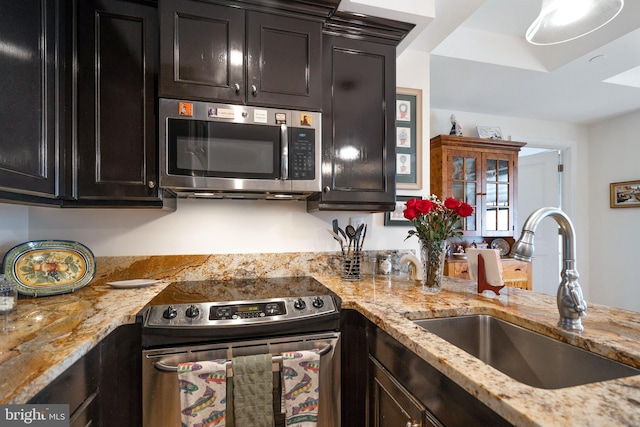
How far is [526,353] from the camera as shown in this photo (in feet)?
3.42

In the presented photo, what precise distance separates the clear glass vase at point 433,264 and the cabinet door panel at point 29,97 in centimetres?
168

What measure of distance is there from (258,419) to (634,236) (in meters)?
4.43

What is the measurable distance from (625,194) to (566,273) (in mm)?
3729

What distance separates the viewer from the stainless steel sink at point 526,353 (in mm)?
846

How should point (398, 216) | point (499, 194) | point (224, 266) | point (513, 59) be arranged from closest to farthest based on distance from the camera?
point (224, 266)
point (398, 216)
point (513, 59)
point (499, 194)

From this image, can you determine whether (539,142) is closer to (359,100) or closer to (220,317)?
(359,100)

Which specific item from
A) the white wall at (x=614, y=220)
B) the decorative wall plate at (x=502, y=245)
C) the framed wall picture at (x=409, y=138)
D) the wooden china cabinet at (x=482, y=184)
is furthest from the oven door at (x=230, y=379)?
the white wall at (x=614, y=220)

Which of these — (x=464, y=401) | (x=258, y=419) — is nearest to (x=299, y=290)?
(x=258, y=419)

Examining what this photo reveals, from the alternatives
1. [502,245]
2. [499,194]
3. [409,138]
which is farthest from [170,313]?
[502,245]

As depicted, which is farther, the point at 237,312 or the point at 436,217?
the point at 436,217

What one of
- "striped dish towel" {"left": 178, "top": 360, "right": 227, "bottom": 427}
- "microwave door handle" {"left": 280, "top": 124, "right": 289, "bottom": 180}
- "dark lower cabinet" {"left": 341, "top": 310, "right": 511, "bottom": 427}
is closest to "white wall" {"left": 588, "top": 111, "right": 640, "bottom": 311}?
"dark lower cabinet" {"left": 341, "top": 310, "right": 511, "bottom": 427}

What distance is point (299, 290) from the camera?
1.51 m

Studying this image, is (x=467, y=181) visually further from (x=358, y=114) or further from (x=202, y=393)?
(x=202, y=393)

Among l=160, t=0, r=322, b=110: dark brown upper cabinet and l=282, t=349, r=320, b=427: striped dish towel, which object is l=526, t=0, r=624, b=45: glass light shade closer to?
l=160, t=0, r=322, b=110: dark brown upper cabinet
